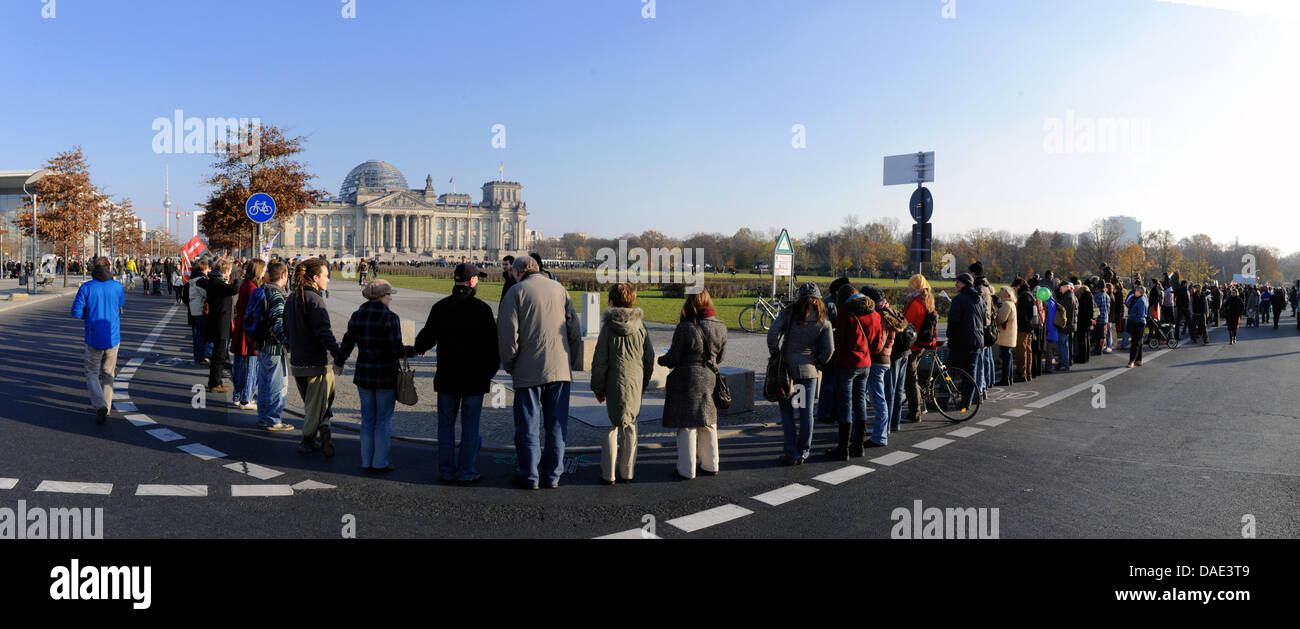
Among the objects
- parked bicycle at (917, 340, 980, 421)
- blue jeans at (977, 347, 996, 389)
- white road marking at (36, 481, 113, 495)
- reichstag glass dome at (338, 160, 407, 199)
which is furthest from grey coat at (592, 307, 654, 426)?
reichstag glass dome at (338, 160, 407, 199)

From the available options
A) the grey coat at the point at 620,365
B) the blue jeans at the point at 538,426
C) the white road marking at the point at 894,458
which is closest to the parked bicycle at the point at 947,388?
the white road marking at the point at 894,458

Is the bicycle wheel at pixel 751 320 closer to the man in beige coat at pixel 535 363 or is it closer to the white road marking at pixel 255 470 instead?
the man in beige coat at pixel 535 363

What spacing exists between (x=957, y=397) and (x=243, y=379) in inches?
362

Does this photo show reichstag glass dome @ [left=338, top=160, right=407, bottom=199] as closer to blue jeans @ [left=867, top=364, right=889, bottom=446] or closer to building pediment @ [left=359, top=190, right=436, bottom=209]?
building pediment @ [left=359, top=190, right=436, bottom=209]

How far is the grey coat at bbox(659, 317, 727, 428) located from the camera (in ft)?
22.1

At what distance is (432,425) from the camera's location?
8648 millimetres

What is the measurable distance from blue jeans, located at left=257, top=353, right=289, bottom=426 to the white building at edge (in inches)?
5774

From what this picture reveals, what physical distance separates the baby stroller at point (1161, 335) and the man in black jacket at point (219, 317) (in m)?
21.6

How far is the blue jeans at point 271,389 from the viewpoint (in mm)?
8406

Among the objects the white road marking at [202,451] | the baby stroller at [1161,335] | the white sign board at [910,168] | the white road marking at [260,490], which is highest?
the white sign board at [910,168]

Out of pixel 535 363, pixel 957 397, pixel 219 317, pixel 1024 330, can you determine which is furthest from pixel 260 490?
pixel 1024 330

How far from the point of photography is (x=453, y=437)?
6.56 meters
